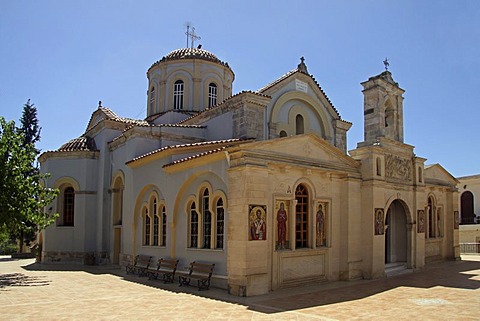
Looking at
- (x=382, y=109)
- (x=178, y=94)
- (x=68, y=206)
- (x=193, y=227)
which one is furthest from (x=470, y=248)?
(x=68, y=206)

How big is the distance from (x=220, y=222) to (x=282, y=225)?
6.35 ft

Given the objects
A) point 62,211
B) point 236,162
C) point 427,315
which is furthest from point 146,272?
point 427,315

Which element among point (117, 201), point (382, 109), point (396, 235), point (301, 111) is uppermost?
point (301, 111)

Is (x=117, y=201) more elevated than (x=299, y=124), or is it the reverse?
(x=299, y=124)

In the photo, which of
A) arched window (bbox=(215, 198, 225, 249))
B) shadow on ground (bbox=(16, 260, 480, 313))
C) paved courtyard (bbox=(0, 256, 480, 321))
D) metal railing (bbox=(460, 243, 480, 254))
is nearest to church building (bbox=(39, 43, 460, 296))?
arched window (bbox=(215, 198, 225, 249))

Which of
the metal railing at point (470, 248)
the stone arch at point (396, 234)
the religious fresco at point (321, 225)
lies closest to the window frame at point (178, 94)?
the religious fresco at point (321, 225)

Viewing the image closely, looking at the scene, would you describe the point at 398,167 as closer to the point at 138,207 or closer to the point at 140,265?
the point at 138,207

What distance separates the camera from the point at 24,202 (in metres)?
16.5

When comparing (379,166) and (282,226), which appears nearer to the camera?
(282,226)

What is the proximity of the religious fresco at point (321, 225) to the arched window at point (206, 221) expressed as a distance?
3553 mm

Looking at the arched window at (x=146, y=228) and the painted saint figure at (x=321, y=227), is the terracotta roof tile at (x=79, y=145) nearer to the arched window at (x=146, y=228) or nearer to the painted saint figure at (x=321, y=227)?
the arched window at (x=146, y=228)

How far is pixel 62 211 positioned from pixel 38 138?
17.0 meters

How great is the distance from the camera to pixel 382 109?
17.0 metres

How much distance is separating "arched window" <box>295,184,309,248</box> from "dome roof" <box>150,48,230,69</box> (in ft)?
42.8
